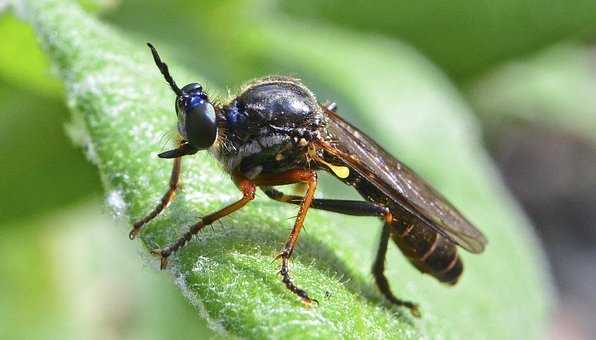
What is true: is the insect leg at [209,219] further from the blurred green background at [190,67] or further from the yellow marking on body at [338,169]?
the blurred green background at [190,67]

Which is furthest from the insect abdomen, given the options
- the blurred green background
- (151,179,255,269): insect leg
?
the blurred green background

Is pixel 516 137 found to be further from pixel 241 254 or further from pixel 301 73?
pixel 241 254

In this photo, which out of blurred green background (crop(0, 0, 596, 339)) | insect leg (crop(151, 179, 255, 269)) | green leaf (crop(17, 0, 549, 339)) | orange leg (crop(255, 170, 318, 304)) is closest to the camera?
green leaf (crop(17, 0, 549, 339))

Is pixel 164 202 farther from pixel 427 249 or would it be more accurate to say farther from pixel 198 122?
pixel 427 249

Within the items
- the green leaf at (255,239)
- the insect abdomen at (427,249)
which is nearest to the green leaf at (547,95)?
the green leaf at (255,239)

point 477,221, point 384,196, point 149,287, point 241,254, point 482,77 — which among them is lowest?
point 149,287

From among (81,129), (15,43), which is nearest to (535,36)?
(15,43)

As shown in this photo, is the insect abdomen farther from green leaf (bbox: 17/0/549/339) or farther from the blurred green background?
the blurred green background
